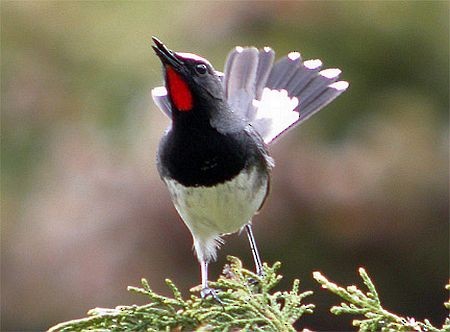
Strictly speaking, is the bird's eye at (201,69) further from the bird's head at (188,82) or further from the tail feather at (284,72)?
the tail feather at (284,72)

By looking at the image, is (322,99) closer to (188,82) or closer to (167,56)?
(188,82)

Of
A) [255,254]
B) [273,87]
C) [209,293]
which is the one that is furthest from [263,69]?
[209,293]

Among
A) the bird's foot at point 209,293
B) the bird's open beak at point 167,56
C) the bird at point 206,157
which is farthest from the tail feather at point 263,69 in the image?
the bird's foot at point 209,293

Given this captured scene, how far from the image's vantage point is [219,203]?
12.0 feet

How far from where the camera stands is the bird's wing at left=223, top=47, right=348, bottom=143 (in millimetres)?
4496

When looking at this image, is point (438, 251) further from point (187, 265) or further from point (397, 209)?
point (187, 265)

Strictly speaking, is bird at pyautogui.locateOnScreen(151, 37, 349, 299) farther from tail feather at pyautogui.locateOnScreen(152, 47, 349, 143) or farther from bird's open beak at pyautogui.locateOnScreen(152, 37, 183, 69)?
tail feather at pyautogui.locateOnScreen(152, 47, 349, 143)

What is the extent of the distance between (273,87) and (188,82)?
44.0 inches

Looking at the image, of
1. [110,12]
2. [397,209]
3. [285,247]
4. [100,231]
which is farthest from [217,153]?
[110,12]

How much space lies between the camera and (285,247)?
6840 millimetres

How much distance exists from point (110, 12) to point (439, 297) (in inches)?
210

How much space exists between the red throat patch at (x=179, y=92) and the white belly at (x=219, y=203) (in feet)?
0.98

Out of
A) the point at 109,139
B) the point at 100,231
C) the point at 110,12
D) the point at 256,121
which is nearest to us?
the point at 256,121

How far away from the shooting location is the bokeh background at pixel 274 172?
6965mm
